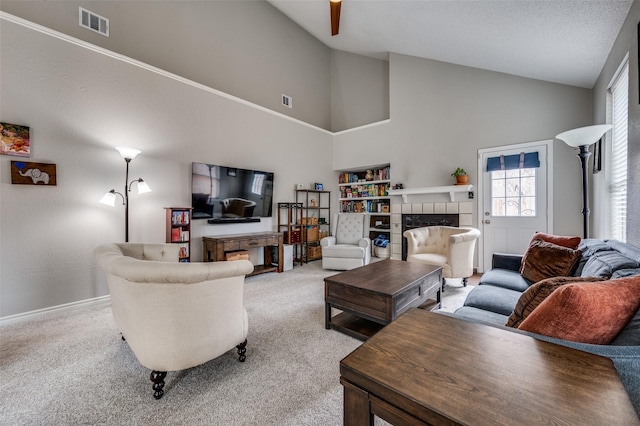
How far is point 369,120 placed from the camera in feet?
19.8

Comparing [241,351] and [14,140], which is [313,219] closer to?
Result: [241,351]

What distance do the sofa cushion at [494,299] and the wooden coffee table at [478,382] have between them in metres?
0.96

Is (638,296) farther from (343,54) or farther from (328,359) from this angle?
(343,54)

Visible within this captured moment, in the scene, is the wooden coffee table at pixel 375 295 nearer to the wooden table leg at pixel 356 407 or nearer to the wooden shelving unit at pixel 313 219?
the wooden table leg at pixel 356 407

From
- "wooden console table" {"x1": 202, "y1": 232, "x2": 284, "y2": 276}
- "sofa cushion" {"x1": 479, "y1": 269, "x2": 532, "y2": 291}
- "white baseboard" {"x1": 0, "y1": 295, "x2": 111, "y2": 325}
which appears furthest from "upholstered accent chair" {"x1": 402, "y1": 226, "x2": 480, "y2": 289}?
"white baseboard" {"x1": 0, "y1": 295, "x2": 111, "y2": 325}

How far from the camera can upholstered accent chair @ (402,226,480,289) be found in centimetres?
333

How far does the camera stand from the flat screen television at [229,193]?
392 cm

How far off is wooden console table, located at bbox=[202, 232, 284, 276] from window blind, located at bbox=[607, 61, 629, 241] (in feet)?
13.5

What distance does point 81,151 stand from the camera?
9.63ft

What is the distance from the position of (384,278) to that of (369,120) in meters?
4.63

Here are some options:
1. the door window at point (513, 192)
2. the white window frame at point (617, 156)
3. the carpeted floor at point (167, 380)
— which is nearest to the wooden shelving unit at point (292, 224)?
the carpeted floor at point (167, 380)

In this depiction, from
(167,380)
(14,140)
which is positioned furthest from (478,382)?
(14,140)

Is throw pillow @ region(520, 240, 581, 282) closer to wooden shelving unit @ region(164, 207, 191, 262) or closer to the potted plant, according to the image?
the potted plant

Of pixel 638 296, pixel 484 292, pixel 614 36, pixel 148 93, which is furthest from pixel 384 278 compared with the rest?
pixel 148 93
